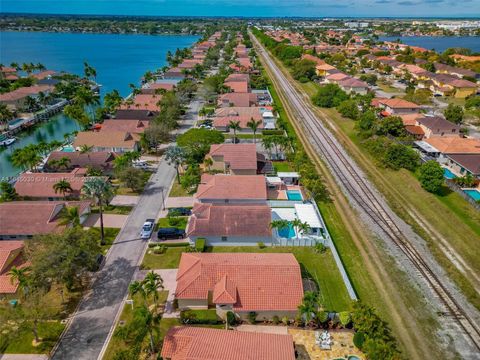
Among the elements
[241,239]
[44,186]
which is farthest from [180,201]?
[44,186]

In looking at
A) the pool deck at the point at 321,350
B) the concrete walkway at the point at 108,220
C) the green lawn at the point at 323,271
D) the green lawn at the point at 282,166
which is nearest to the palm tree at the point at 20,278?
the concrete walkway at the point at 108,220

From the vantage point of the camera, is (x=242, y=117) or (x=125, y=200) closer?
(x=125, y=200)

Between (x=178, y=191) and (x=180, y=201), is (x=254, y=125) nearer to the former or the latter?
(x=178, y=191)

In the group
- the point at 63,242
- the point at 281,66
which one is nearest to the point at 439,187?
the point at 63,242

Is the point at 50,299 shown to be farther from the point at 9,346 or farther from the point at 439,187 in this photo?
the point at 439,187

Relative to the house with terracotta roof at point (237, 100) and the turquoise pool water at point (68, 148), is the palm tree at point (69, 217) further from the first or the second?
the house with terracotta roof at point (237, 100)

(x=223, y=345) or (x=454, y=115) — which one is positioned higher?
(x=223, y=345)
